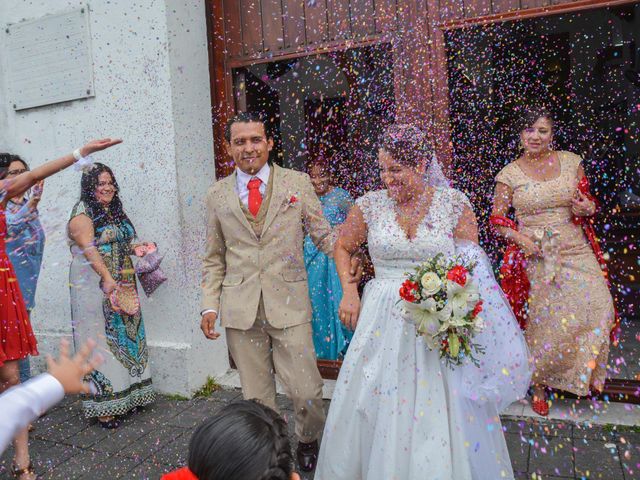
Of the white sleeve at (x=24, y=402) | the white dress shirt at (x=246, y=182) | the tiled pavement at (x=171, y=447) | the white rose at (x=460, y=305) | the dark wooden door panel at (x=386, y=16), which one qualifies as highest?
the dark wooden door panel at (x=386, y=16)

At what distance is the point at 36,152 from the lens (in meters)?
5.41

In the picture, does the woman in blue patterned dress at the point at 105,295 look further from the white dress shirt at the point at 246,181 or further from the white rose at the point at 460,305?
the white rose at the point at 460,305

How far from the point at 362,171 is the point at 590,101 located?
313cm

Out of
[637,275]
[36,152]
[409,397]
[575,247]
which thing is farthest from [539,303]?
[36,152]

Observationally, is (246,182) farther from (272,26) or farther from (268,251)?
(272,26)

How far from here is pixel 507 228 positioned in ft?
13.5

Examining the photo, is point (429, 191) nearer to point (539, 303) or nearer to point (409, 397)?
point (409, 397)

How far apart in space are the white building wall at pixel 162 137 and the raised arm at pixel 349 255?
200 cm

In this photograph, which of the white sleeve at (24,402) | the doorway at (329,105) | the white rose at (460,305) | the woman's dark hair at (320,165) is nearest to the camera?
the white sleeve at (24,402)

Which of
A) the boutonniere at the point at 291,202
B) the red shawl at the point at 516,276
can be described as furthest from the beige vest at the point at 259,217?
the red shawl at the point at 516,276

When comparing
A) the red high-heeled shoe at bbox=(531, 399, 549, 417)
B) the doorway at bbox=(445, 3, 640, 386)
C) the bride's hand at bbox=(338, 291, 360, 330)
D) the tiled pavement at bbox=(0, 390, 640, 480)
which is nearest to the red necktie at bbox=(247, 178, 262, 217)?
the bride's hand at bbox=(338, 291, 360, 330)

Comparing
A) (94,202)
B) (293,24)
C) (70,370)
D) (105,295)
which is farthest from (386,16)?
(70,370)

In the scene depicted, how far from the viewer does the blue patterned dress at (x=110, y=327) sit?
14.3ft

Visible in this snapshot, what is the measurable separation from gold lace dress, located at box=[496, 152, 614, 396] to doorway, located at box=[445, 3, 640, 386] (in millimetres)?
1554
